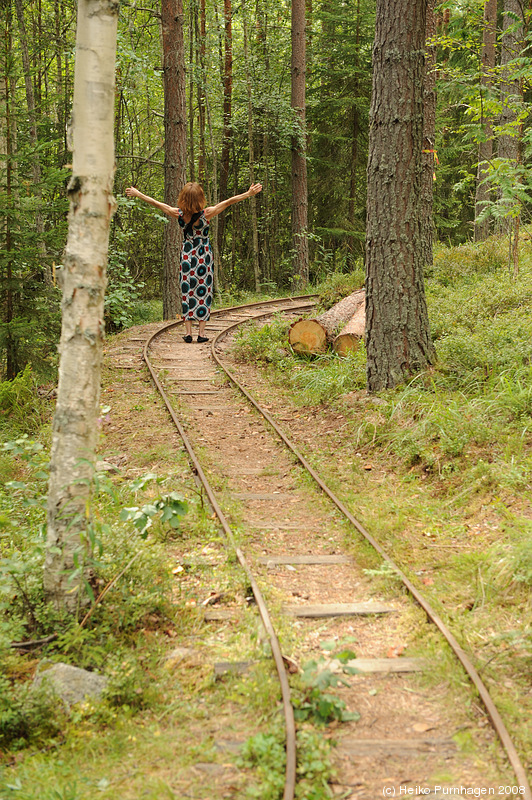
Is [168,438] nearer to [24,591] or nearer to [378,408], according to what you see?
[378,408]

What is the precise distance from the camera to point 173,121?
609 inches

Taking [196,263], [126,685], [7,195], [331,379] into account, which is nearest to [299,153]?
[196,263]

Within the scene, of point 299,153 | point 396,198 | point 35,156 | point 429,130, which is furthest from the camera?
point 299,153

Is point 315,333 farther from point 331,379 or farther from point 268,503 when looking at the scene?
point 268,503

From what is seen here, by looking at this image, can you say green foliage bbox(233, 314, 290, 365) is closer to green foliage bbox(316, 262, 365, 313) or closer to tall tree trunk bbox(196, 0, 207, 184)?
green foliage bbox(316, 262, 365, 313)

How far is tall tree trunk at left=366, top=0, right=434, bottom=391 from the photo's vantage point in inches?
313

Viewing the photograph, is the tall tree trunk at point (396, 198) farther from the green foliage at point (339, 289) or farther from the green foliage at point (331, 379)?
the green foliage at point (339, 289)

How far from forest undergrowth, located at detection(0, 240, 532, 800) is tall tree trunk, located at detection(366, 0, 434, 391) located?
1.79 ft

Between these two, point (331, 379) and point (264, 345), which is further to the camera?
point (264, 345)

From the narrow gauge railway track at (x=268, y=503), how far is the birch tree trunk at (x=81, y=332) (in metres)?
1.31

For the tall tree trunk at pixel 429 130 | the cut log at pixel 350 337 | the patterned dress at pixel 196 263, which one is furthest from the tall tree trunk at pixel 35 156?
the tall tree trunk at pixel 429 130

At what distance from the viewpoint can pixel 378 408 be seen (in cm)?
800

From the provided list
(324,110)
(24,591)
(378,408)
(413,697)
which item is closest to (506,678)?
(413,697)

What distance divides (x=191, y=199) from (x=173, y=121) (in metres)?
6.33
